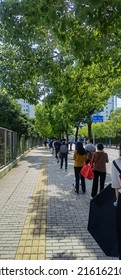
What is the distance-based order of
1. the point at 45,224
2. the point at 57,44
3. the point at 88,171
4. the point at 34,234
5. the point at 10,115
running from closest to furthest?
the point at 34,234 → the point at 45,224 → the point at 88,171 → the point at 57,44 → the point at 10,115

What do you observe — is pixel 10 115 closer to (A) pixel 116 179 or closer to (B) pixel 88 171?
(B) pixel 88 171

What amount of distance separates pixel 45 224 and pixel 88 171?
300 cm

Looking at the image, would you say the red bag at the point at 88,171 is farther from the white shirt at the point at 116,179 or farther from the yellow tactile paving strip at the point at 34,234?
the white shirt at the point at 116,179

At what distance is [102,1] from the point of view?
5.09m

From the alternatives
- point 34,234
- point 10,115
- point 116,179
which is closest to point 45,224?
point 34,234

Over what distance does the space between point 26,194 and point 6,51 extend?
5.62m

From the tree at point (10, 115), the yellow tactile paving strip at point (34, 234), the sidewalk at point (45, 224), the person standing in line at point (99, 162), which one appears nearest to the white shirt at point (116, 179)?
the sidewalk at point (45, 224)

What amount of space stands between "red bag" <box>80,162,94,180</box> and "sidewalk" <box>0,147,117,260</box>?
661 mm

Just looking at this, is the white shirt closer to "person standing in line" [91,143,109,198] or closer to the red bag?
"person standing in line" [91,143,109,198]

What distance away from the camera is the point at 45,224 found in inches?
261

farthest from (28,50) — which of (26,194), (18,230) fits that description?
(18,230)

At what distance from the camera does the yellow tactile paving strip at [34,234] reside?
486 cm

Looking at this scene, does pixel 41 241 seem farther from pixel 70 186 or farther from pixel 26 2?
pixel 70 186

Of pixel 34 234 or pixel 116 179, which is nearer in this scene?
pixel 116 179
